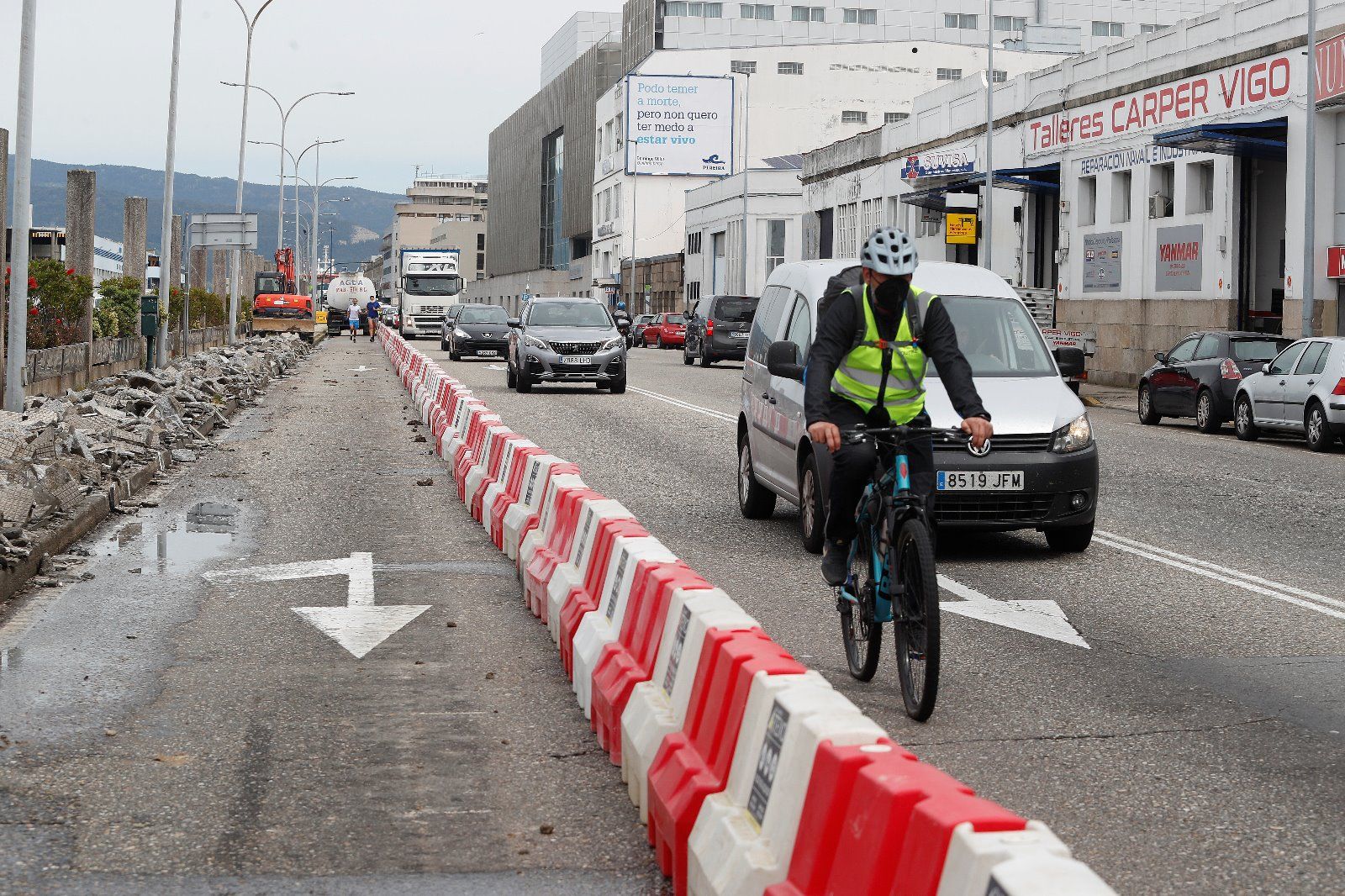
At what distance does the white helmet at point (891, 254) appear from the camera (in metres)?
6.76

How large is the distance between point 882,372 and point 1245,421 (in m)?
18.9

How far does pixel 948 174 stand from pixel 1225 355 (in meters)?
25.0

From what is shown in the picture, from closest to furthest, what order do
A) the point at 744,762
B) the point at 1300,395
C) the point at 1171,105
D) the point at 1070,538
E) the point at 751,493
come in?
1. the point at 744,762
2. the point at 1070,538
3. the point at 751,493
4. the point at 1300,395
5. the point at 1171,105

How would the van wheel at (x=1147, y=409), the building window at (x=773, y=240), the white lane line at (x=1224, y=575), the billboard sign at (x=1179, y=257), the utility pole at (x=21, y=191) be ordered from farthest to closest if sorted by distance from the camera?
the building window at (x=773, y=240), the billboard sign at (x=1179, y=257), the van wheel at (x=1147, y=409), the utility pole at (x=21, y=191), the white lane line at (x=1224, y=575)

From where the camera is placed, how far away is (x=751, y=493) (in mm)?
12914

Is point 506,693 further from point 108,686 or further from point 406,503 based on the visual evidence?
point 406,503

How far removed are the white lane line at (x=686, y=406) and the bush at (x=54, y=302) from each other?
9.23 metres

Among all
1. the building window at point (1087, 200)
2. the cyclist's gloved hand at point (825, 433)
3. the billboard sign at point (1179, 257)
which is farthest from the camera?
the building window at point (1087, 200)

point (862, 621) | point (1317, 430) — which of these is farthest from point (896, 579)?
point (1317, 430)

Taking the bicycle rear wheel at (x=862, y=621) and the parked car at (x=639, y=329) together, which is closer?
the bicycle rear wheel at (x=862, y=621)

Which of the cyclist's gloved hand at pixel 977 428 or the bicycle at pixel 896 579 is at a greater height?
the cyclist's gloved hand at pixel 977 428

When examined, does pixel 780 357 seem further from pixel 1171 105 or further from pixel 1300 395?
pixel 1171 105

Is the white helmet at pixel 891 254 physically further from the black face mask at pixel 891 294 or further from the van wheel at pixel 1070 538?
the van wheel at pixel 1070 538

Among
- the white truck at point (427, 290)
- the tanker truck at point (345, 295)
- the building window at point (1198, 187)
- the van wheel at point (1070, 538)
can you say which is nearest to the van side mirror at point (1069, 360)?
the van wheel at point (1070, 538)
